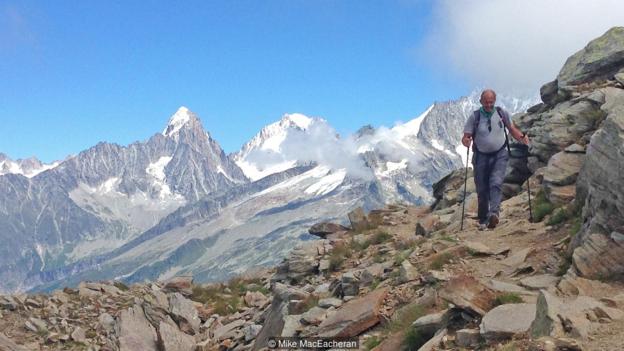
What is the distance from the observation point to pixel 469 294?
34.1 ft

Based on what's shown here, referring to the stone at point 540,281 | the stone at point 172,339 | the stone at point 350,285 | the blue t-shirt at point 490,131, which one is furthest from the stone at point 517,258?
the stone at point 172,339

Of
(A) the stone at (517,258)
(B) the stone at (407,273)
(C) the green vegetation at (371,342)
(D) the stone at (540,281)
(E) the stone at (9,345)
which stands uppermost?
(E) the stone at (9,345)

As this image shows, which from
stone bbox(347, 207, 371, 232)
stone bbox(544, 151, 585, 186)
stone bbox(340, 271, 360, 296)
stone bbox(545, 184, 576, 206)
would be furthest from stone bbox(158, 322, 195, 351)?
stone bbox(544, 151, 585, 186)

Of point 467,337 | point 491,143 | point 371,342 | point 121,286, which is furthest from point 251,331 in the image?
point 121,286

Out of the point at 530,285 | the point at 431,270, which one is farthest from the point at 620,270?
the point at 431,270

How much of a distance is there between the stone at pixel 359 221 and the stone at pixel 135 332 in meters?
13.9

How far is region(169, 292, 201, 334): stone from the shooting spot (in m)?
23.2

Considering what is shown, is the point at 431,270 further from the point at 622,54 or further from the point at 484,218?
the point at 622,54

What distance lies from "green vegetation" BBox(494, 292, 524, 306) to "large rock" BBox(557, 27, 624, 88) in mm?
26509

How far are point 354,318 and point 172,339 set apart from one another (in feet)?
33.5

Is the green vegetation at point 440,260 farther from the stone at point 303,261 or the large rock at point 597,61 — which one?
the large rock at point 597,61

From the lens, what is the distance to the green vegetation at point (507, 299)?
10133mm

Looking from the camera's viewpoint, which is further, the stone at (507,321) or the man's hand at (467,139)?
the man's hand at (467,139)

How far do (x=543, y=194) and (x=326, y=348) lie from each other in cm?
1242
